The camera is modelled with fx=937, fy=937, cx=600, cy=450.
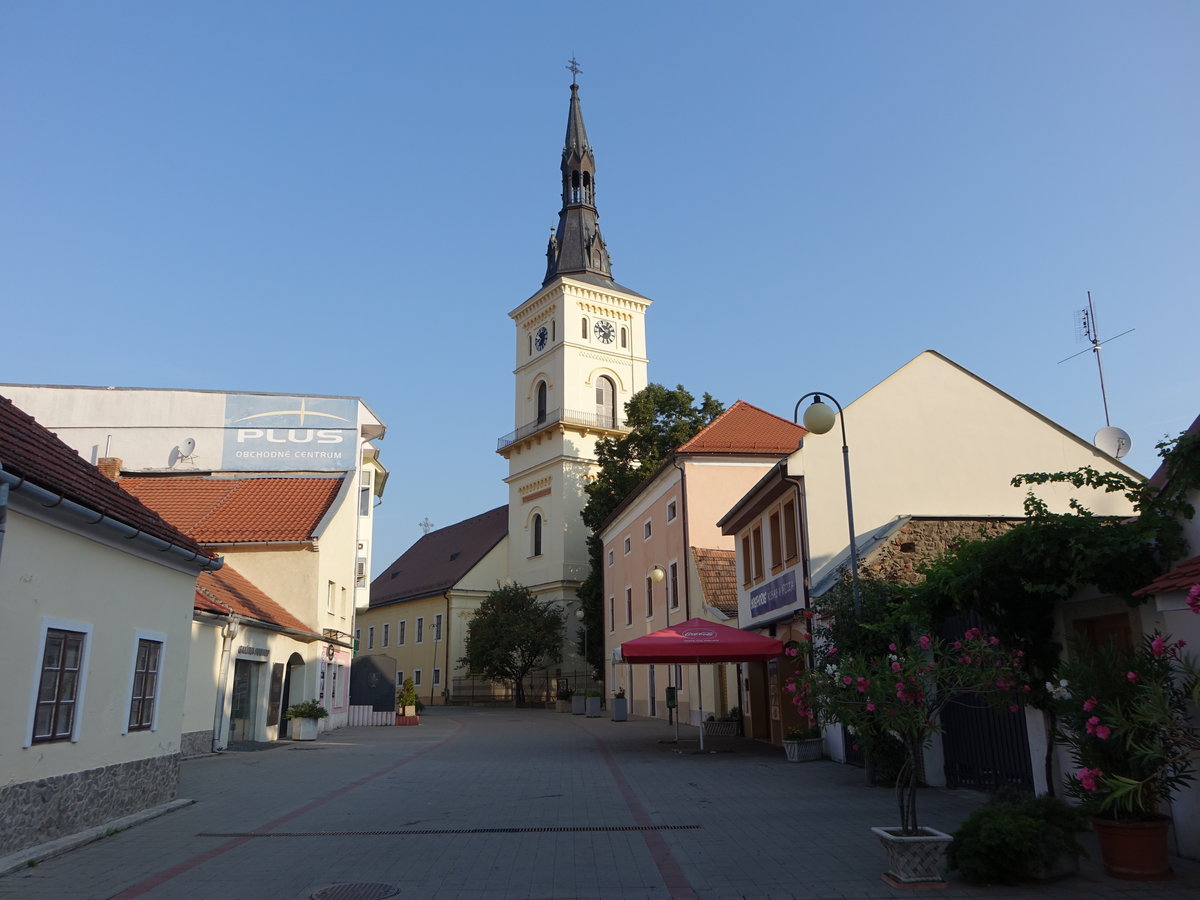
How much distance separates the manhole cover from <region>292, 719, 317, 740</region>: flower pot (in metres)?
18.4

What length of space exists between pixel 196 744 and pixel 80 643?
10.3 m

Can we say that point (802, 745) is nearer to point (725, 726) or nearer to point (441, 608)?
point (725, 726)

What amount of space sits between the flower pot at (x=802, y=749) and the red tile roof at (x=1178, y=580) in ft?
34.8

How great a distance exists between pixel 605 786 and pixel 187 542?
715 centimetres

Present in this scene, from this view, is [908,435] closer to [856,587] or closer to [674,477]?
[856,587]

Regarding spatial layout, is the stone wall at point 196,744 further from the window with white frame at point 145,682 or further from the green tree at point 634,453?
the green tree at point 634,453

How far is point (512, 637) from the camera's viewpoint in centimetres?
4766

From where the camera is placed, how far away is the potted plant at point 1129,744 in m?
6.89

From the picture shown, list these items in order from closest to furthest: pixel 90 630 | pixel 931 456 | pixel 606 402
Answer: pixel 90 630, pixel 931 456, pixel 606 402

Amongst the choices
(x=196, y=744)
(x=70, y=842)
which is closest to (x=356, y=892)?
(x=70, y=842)

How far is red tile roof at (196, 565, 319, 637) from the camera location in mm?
19734

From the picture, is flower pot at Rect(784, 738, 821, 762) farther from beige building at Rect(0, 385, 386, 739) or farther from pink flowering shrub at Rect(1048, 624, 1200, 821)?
beige building at Rect(0, 385, 386, 739)

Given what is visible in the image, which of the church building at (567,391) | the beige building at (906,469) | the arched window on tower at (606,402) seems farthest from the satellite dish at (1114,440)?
the arched window on tower at (606,402)

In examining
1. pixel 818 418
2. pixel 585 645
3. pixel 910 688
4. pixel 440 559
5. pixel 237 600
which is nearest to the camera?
pixel 910 688
